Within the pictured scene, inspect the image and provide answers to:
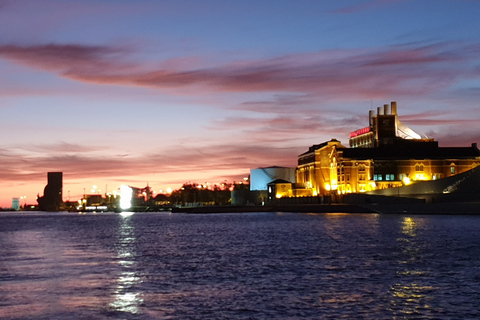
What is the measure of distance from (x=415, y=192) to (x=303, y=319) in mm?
128320

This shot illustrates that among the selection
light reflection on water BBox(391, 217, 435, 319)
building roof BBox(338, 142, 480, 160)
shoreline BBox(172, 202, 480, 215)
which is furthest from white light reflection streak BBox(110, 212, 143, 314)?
building roof BBox(338, 142, 480, 160)

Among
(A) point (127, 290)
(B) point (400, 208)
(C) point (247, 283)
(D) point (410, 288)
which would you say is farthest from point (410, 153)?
(A) point (127, 290)

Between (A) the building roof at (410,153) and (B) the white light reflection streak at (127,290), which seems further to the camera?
(A) the building roof at (410,153)

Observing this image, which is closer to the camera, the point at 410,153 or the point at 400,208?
the point at 400,208

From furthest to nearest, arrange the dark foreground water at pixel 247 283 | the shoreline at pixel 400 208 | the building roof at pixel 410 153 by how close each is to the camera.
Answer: the building roof at pixel 410 153 → the shoreline at pixel 400 208 → the dark foreground water at pixel 247 283

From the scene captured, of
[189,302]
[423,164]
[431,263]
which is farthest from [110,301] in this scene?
[423,164]

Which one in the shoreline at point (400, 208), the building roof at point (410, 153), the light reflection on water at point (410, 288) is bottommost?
the light reflection on water at point (410, 288)

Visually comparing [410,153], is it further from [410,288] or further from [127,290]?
[127,290]

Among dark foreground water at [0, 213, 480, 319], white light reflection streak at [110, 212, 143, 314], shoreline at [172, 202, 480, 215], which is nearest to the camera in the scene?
dark foreground water at [0, 213, 480, 319]

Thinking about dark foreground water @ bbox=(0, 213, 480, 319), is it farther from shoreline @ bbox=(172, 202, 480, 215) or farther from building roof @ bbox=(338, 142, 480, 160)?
building roof @ bbox=(338, 142, 480, 160)

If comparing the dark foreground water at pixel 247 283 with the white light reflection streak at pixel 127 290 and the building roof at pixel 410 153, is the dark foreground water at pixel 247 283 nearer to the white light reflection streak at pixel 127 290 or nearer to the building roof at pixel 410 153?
the white light reflection streak at pixel 127 290

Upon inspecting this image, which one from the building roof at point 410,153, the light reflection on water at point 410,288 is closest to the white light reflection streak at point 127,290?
the light reflection on water at point 410,288

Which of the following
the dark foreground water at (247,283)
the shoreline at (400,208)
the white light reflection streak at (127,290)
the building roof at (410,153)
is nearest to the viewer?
the dark foreground water at (247,283)

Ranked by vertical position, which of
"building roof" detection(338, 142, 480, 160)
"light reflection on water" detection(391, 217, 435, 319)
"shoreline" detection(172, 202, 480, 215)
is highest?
"building roof" detection(338, 142, 480, 160)
